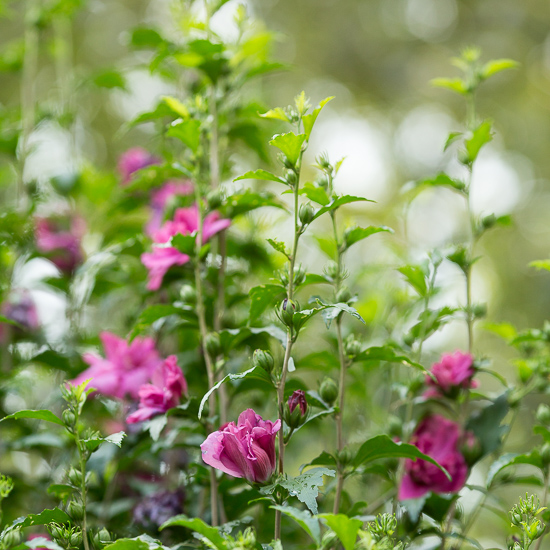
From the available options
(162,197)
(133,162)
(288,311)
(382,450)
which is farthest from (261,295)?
(133,162)

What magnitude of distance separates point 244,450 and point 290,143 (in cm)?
30

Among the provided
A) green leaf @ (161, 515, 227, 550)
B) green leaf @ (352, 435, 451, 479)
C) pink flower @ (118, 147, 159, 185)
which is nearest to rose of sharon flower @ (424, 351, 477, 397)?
green leaf @ (352, 435, 451, 479)

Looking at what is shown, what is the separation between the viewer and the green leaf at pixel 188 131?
72cm

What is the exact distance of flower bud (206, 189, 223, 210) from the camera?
0.78m

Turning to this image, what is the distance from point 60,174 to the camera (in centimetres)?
114

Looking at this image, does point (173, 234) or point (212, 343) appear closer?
point (212, 343)

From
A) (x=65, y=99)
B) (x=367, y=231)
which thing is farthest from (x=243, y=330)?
(x=65, y=99)

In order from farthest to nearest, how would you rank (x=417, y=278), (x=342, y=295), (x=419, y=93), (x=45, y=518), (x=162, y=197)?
(x=419, y=93) < (x=162, y=197) < (x=417, y=278) < (x=342, y=295) < (x=45, y=518)

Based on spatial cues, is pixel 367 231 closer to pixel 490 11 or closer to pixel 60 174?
pixel 60 174

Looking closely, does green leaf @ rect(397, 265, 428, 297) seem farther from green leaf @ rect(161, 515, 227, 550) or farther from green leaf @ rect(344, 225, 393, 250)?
green leaf @ rect(161, 515, 227, 550)

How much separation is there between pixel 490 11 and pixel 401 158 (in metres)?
1.02

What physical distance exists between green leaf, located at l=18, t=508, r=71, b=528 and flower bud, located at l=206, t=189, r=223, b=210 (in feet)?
1.30

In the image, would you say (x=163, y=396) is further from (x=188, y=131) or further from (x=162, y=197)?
(x=162, y=197)

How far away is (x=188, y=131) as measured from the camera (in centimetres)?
73
